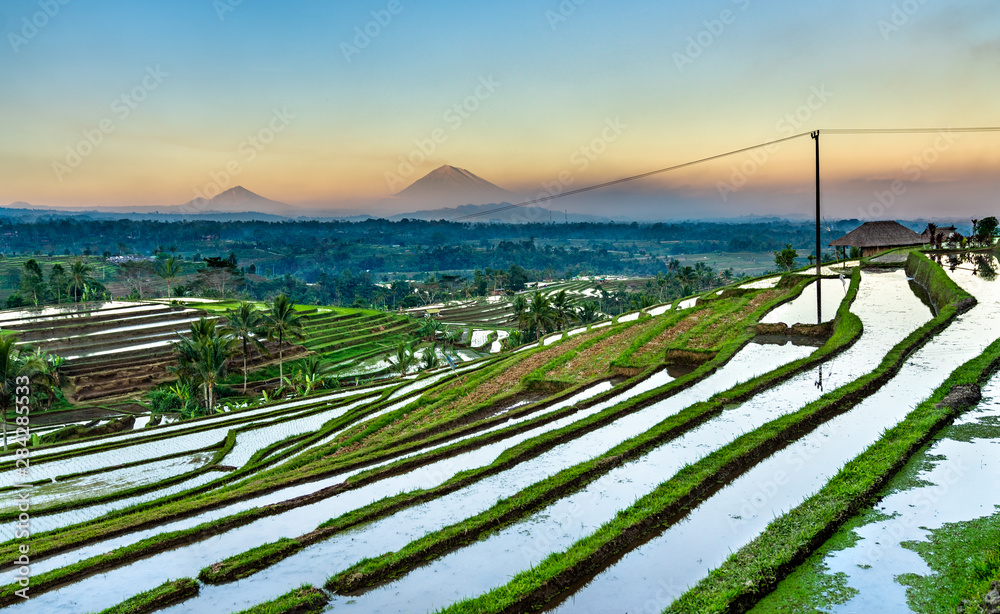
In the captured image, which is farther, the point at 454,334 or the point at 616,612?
the point at 454,334

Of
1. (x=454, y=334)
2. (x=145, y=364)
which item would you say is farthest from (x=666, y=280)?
(x=145, y=364)

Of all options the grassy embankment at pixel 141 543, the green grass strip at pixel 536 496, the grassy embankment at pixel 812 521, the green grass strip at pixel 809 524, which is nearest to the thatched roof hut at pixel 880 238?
the green grass strip at pixel 536 496

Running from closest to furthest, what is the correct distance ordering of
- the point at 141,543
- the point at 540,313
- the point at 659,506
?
the point at 659,506
the point at 141,543
the point at 540,313

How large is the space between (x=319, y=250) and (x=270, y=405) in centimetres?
15912

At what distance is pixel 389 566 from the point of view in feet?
19.1

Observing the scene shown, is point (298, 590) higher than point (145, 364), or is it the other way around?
point (298, 590)

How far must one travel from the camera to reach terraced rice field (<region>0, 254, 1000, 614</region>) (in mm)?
5219

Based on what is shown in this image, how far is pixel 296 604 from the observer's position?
5.28 meters

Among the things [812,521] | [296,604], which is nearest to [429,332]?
[296,604]

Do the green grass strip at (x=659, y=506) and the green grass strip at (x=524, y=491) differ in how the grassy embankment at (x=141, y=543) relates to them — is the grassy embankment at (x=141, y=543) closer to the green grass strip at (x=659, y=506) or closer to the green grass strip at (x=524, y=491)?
the green grass strip at (x=524, y=491)

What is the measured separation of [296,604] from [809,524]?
16.3 ft

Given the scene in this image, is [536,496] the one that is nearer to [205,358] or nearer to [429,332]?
[205,358]

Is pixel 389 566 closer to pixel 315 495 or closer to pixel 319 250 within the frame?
pixel 315 495

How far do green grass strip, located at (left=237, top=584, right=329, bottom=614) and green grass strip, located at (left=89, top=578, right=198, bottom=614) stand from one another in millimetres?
959
